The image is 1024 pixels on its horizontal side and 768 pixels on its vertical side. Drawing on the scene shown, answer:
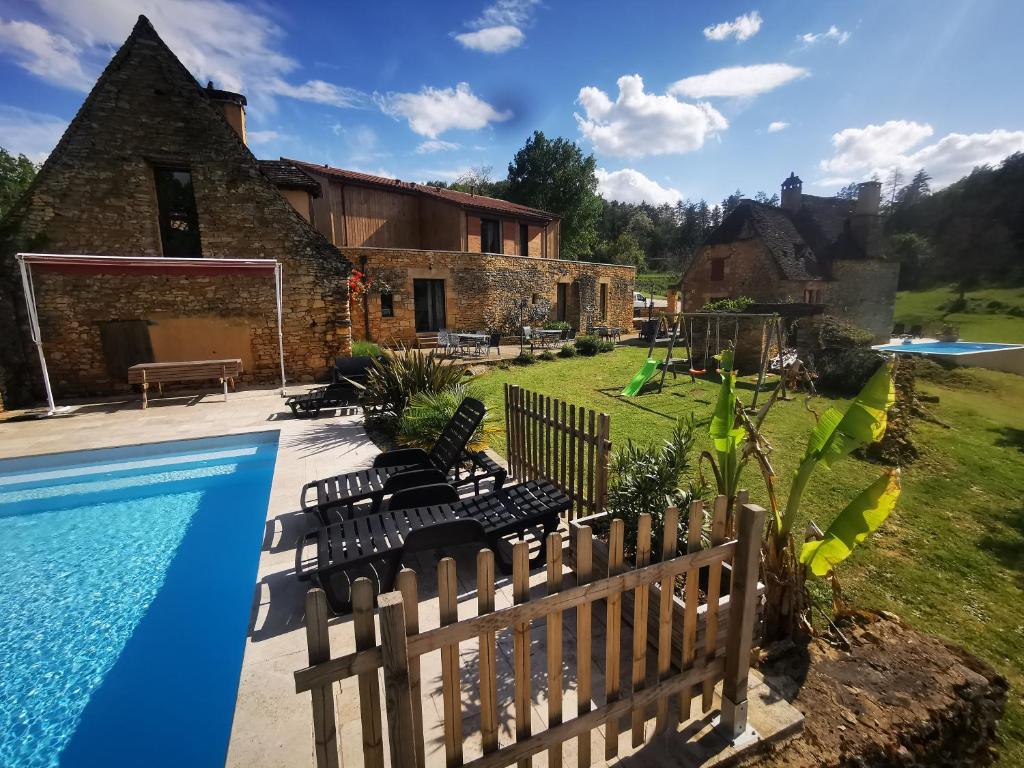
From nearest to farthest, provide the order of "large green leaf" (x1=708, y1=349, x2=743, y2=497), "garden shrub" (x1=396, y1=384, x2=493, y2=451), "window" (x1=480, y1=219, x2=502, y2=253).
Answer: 1. "large green leaf" (x1=708, y1=349, x2=743, y2=497)
2. "garden shrub" (x1=396, y1=384, x2=493, y2=451)
3. "window" (x1=480, y1=219, x2=502, y2=253)

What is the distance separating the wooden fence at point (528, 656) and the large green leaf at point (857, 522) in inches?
23.3

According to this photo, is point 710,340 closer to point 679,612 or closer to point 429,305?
point 429,305

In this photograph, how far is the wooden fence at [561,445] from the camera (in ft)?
13.3

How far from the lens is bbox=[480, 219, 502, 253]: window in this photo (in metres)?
25.1

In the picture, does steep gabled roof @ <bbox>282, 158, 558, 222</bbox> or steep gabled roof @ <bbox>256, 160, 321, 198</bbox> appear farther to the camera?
steep gabled roof @ <bbox>282, 158, 558, 222</bbox>

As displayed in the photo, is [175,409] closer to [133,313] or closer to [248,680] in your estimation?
[133,313]

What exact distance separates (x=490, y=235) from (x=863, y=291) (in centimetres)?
2119

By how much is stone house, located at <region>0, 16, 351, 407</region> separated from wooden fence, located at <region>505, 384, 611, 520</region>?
358 inches

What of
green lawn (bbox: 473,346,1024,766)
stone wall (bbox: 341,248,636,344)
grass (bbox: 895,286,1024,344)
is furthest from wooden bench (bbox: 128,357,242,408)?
grass (bbox: 895,286,1024,344)

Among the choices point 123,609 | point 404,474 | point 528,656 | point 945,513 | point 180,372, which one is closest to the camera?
point 528,656

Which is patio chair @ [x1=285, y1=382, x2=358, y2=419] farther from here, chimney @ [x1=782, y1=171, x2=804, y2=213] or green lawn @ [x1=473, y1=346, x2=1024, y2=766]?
chimney @ [x1=782, y1=171, x2=804, y2=213]

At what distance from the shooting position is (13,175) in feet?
123

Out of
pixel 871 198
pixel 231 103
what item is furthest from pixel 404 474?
pixel 871 198

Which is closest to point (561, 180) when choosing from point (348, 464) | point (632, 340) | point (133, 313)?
point (632, 340)
